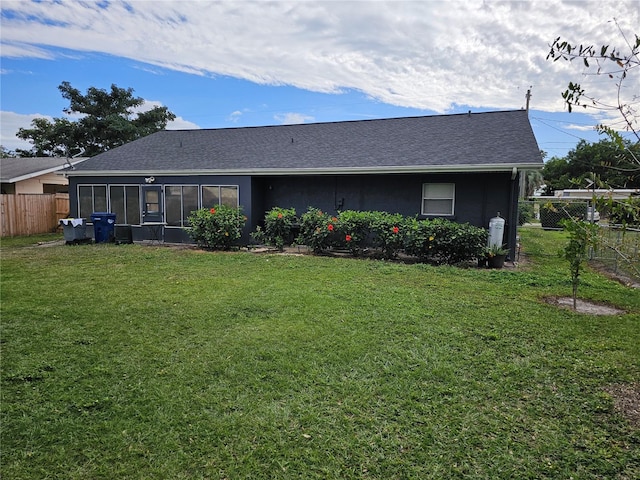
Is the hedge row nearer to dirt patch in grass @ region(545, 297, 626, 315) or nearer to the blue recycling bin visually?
dirt patch in grass @ region(545, 297, 626, 315)

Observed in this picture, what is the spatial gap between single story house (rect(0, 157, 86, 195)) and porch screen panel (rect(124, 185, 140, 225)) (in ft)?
16.4

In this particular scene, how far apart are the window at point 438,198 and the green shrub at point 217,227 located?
5280mm

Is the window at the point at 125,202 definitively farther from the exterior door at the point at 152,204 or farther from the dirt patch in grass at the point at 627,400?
the dirt patch in grass at the point at 627,400

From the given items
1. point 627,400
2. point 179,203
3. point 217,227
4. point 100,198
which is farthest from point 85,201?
point 627,400

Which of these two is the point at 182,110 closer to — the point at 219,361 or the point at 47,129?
the point at 47,129

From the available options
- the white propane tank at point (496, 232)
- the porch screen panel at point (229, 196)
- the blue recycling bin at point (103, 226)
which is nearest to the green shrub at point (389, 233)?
the white propane tank at point (496, 232)

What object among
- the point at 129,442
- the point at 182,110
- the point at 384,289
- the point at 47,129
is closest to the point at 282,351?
the point at 129,442

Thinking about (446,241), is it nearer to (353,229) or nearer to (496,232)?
(496,232)

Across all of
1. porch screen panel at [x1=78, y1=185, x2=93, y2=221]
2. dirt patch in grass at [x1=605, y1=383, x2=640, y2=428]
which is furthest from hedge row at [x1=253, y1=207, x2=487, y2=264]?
porch screen panel at [x1=78, y1=185, x2=93, y2=221]

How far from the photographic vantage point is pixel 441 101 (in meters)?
20.1

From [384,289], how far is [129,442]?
456 cm

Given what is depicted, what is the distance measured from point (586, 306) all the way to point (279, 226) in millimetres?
7491

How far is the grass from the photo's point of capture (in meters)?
2.32

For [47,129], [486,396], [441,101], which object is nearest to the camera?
[486,396]
